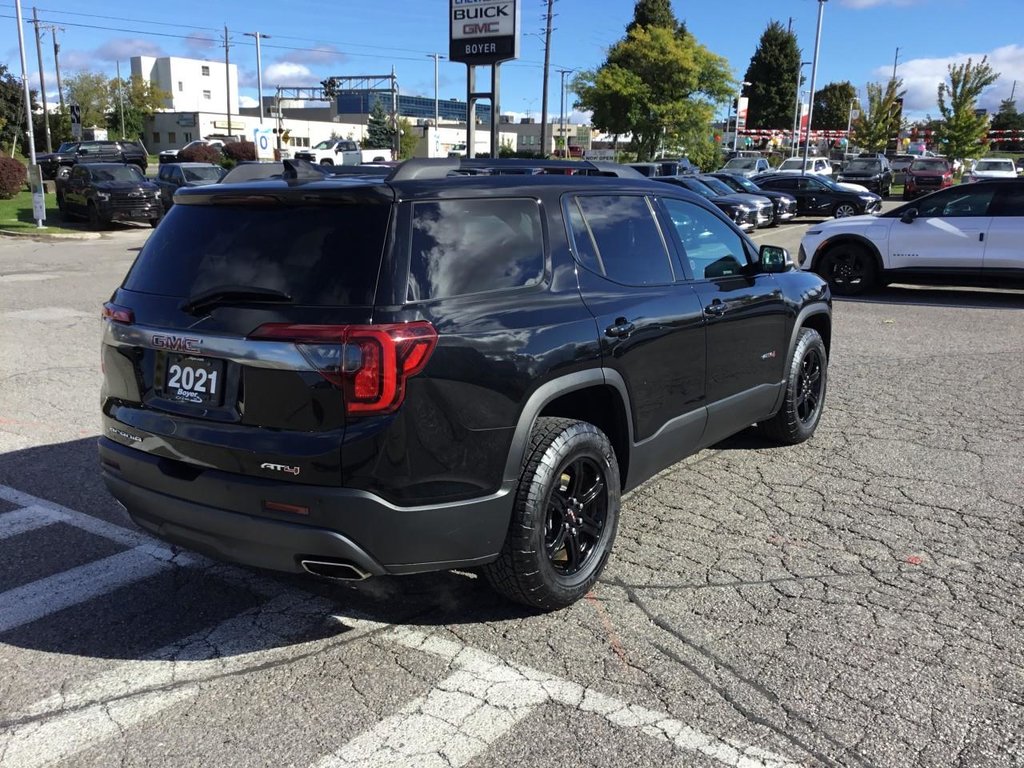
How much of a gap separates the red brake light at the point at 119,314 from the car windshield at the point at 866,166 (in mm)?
39654

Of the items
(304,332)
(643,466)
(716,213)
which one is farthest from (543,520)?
(716,213)

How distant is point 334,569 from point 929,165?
42.9m

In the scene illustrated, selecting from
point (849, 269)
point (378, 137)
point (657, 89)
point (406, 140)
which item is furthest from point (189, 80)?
point (849, 269)

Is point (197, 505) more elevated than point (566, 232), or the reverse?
point (566, 232)

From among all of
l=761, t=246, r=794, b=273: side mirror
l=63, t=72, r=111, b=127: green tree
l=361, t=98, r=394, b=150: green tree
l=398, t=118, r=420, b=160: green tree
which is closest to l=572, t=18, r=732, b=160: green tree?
l=398, t=118, r=420, b=160: green tree

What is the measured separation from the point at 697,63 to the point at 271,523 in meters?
45.5

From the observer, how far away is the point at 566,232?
391 cm

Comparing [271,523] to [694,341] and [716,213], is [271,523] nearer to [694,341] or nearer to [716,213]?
[694,341]

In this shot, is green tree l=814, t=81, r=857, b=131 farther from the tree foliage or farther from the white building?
the white building

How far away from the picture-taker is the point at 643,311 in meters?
4.14

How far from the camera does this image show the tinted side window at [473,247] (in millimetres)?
3250

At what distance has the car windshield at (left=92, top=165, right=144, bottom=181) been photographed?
24.5m

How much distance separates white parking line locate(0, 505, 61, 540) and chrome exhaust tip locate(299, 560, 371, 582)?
91.5 inches

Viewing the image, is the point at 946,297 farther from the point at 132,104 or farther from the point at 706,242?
the point at 132,104
